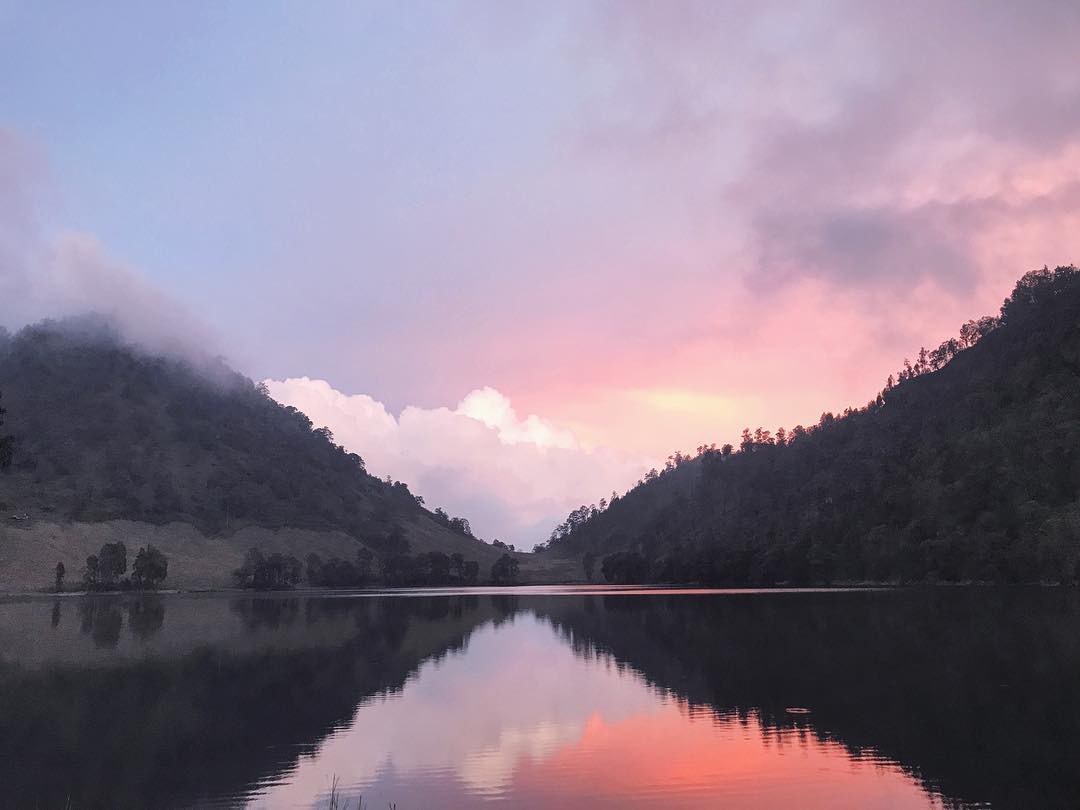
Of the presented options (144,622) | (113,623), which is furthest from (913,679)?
(113,623)

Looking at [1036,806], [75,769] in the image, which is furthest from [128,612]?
[1036,806]

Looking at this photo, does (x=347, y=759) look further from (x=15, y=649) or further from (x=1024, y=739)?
(x=15, y=649)

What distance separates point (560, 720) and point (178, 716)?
821 inches

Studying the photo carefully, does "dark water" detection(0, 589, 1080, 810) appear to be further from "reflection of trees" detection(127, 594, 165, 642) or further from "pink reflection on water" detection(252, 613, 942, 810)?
"reflection of trees" detection(127, 594, 165, 642)

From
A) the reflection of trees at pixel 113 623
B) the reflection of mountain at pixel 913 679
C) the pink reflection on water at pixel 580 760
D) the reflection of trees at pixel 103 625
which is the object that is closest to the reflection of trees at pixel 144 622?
the reflection of trees at pixel 113 623

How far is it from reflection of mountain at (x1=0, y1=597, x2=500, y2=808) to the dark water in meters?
0.19

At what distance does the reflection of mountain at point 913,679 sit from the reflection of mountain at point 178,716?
21.5 meters

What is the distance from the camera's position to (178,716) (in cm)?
4859

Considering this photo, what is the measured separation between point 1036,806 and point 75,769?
35.9 meters

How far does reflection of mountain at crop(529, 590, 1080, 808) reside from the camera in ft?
114

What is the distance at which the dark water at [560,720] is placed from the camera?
32938mm

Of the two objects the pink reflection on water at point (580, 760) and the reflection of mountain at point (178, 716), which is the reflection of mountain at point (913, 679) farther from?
the reflection of mountain at point (178, 716)

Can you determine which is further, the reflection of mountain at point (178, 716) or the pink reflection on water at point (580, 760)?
the reflection of mountain at point (178, 716)

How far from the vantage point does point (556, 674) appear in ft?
220
